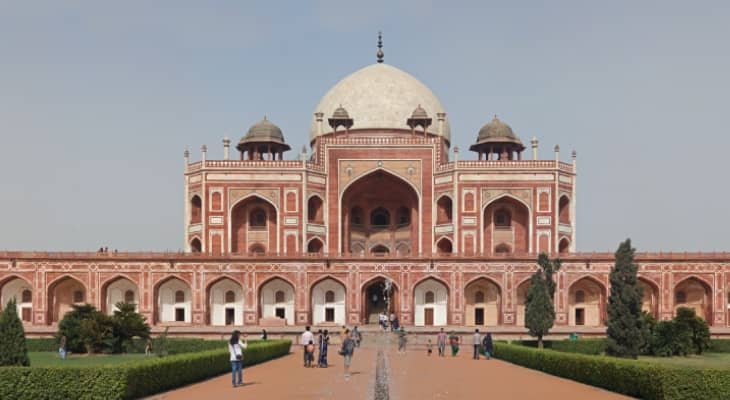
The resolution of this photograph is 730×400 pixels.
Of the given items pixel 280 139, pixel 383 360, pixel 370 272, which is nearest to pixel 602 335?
pixel 370 272

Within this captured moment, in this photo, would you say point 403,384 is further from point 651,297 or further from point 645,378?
point 651,297

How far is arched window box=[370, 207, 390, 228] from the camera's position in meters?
47.8

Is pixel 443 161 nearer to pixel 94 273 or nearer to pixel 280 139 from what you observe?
pixel 280 139

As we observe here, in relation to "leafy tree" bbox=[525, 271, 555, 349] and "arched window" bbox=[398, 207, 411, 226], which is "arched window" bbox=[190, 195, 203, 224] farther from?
"leafy tree" bbox=[525, 271, 555, 349]

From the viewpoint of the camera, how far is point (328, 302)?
3853cm

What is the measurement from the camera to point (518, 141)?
149 ft

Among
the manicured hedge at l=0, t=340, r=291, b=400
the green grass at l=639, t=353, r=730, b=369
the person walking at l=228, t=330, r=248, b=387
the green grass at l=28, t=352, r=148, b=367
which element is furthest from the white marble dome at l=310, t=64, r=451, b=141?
the manicured hedge at l=0, t=340, r=291, b=400

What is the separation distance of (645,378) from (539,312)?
12.6 m

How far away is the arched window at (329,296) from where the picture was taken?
127 feet

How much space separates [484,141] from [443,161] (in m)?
2.28

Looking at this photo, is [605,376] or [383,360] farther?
[383,360]

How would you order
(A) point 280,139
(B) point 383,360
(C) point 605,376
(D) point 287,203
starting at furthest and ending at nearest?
1. (A) point 280,139
2. (D) point 287,203
3. (B) point 383,360
4. (C) point 605,376

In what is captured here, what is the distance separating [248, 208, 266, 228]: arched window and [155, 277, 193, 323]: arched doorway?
603 centimetres

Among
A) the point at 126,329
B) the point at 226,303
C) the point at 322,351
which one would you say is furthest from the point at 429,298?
the point at 322,351
